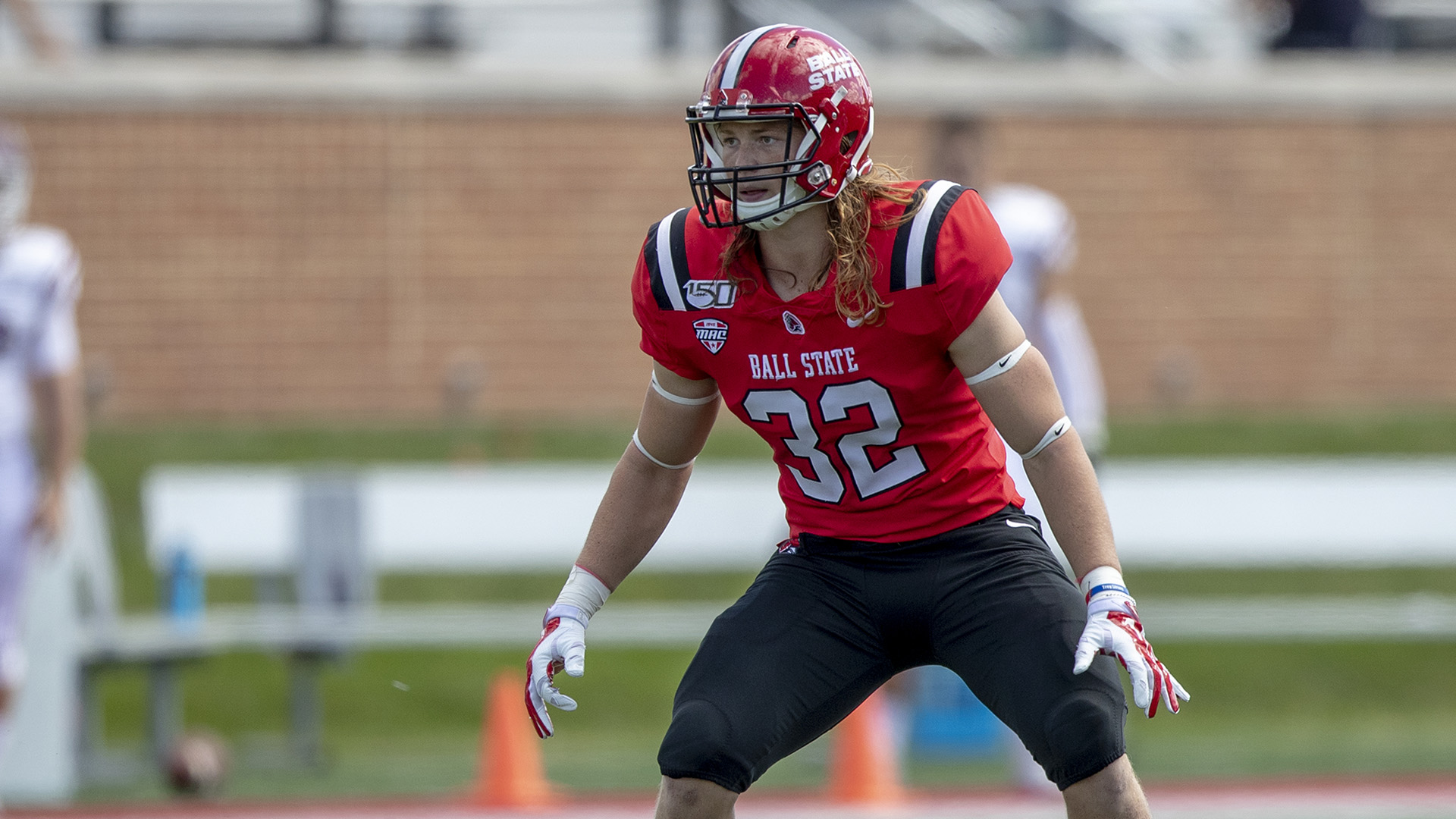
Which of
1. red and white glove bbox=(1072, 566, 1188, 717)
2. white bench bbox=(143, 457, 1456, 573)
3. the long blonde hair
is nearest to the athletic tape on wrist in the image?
red and white glove bbox=(1072, 566, 1188, 717)

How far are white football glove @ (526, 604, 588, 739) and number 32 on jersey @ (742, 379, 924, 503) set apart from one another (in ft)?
1.86

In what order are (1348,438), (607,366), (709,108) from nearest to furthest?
(709,108) → (1348,438) → (607,366)

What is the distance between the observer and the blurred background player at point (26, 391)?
20.7ft

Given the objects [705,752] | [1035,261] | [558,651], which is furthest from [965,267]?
[1035,261]

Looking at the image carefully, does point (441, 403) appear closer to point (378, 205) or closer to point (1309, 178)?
point (378, 205)

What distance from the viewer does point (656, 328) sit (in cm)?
353

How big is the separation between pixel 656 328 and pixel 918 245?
1.85 feet

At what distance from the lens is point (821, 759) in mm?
7879

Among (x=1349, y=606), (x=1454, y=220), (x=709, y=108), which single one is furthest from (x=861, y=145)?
(x=1454, y=220)

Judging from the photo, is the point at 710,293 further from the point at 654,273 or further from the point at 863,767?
the point at 863,767

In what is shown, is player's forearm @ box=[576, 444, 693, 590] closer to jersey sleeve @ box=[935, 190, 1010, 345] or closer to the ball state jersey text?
the ball state jersey text

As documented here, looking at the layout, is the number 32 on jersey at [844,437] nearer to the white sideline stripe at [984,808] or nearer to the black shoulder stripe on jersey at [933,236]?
the black shoulder stripe on jersey at [933,236]

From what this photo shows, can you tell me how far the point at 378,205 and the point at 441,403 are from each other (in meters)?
1.47

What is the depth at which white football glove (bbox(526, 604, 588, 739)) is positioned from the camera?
11.6ft
